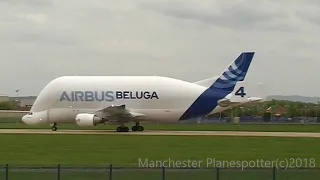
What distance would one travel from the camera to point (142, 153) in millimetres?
33031

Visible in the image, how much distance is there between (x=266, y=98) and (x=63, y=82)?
17.4 metres

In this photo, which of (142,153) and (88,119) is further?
(88,119)

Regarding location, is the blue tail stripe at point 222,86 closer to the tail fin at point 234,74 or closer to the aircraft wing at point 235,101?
the tail fin at point 234,74

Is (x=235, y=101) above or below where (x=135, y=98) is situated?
below

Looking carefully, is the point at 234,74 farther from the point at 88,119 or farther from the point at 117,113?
the point at 88,119

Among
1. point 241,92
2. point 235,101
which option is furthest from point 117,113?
point 241,92

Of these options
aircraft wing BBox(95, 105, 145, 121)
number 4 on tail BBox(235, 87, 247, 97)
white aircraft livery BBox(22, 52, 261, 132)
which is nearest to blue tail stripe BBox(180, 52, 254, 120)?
white aircraft livery BBox(22, 52, 261, 132)

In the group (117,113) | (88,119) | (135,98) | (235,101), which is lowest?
(88,119)

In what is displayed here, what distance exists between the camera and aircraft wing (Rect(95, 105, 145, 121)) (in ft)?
178

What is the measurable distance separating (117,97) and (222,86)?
358 inches

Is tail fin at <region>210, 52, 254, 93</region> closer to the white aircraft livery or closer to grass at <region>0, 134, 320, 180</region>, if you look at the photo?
the white aircraft livery

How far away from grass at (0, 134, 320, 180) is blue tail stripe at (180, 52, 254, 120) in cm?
1160

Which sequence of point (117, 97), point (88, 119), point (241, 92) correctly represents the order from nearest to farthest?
point (241, 92), point (88, 119), point (117, 97)

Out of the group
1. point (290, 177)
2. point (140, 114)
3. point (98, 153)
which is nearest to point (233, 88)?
point (140, 114)
